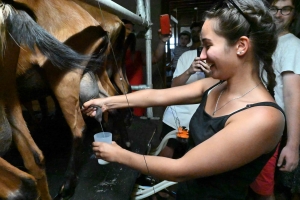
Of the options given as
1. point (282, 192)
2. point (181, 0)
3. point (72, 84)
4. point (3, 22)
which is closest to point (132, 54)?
point (181, 0)

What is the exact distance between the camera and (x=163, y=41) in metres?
1.97

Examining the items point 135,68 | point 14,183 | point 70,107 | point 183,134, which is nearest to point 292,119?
point 183,134

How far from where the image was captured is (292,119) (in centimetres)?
122

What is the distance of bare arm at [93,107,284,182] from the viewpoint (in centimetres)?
66

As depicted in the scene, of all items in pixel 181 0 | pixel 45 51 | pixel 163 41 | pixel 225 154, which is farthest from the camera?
pixel 181 0

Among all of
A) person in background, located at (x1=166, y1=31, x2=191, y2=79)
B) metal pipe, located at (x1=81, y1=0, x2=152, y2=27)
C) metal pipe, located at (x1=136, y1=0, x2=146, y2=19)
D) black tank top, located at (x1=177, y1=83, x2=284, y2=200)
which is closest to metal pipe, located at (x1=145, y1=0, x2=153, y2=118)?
metal pipe, located at (x1=136, y1=0, x2=146, y2=19)

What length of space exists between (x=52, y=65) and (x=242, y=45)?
0.88m

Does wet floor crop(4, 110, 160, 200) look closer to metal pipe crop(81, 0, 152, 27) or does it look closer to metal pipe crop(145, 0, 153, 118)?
metal pipe crop(145, 0, 153, 118)

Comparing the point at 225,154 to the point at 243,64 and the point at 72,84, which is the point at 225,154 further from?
the point at 72,84

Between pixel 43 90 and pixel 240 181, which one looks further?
pixel 43 90

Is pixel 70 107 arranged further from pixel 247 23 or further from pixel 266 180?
pixel 266 180

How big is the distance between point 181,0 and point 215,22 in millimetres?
1910

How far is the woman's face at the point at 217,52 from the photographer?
0.73 meters

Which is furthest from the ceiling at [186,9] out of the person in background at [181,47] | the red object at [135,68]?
the red object at [135,68]
